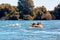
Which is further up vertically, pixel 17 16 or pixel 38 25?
pixel 38 25

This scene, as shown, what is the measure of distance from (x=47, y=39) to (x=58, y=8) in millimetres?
154413

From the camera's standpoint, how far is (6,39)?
44.8 meters

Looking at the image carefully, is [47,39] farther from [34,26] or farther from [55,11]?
[55,11]

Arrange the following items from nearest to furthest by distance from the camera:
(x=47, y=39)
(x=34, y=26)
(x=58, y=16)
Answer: (x=47, y=39)
(x=34, y=26)
(x=58, y=16)

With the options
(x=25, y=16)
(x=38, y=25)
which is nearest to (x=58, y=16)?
(x=25, y=16)

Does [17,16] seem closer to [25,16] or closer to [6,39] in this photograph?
[25,16]

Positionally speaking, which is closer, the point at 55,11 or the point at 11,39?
the point at 11,39

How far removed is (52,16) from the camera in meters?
199

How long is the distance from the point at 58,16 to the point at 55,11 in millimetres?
3772

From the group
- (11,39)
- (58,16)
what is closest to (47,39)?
(11,39)

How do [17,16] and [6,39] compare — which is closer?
[6,39]

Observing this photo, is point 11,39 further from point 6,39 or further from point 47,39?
point 47,39

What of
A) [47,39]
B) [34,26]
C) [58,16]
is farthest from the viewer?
[58,16]

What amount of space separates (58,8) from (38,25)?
116204mm
